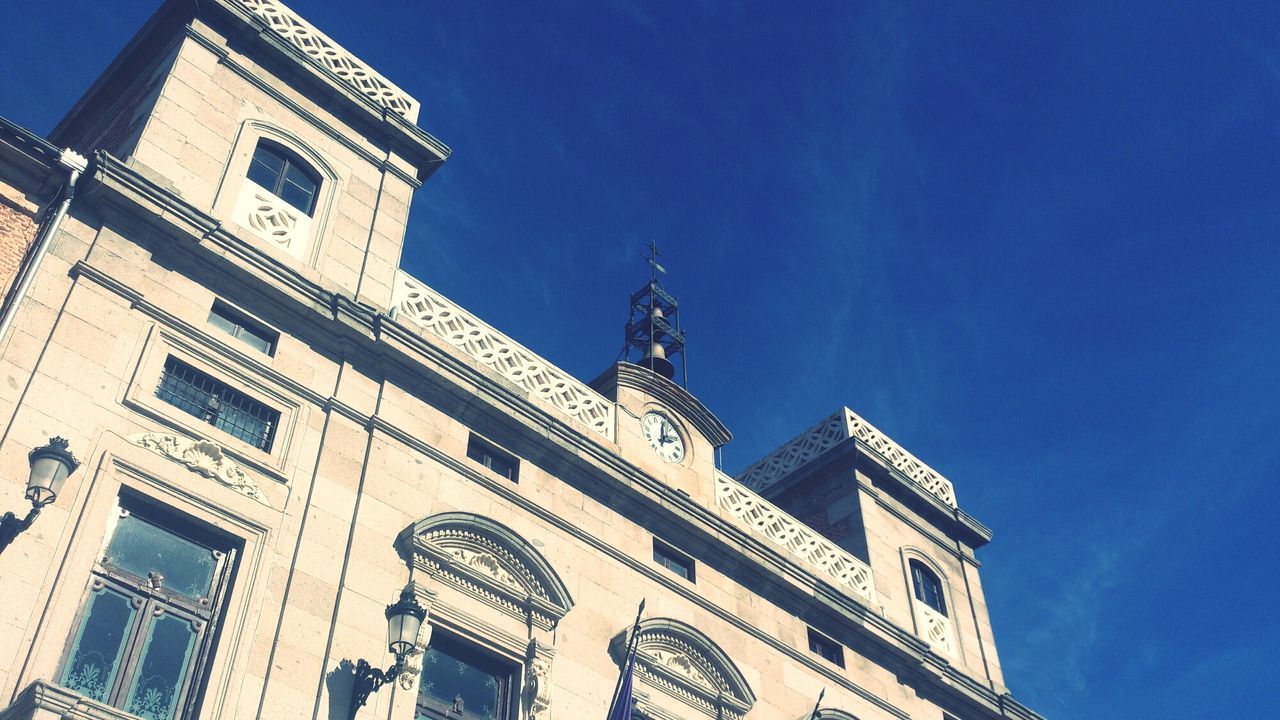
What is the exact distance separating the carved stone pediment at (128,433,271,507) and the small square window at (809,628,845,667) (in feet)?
34.8

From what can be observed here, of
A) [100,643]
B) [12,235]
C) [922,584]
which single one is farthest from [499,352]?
[922,584]

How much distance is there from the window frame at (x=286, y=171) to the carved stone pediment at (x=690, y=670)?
8069 mm

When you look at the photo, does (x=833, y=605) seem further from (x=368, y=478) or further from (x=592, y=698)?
(x=368, y=478)

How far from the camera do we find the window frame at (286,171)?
19.7 metres

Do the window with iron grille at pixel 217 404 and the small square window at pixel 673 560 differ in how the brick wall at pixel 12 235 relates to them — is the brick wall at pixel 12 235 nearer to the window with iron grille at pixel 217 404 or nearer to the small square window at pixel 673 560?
the window with iron grille at pixel 217 404

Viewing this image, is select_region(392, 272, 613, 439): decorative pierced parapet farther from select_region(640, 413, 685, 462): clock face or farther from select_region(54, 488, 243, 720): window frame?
select_region(54, 488, 243, 720): window frame

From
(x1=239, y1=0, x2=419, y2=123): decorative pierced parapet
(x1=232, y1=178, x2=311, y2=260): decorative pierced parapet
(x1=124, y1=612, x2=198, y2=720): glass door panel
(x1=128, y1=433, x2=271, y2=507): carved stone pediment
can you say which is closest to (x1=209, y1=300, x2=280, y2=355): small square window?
(x1=232, y1=178, x2=311, y2=260): decorative pierced parapet

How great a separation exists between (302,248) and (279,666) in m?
6.90

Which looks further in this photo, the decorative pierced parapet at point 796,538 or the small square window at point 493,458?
the decorative pierced parapet at point 796,538

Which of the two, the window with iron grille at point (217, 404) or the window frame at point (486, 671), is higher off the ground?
the window with iron grille at point (217, 404)

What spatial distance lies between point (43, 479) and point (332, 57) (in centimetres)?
1135

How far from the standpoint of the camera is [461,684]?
17031 mm

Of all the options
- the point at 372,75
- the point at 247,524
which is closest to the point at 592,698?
the point at 247,524

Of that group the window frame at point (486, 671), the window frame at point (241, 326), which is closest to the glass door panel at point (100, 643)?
the window frame at point (486, 671)
